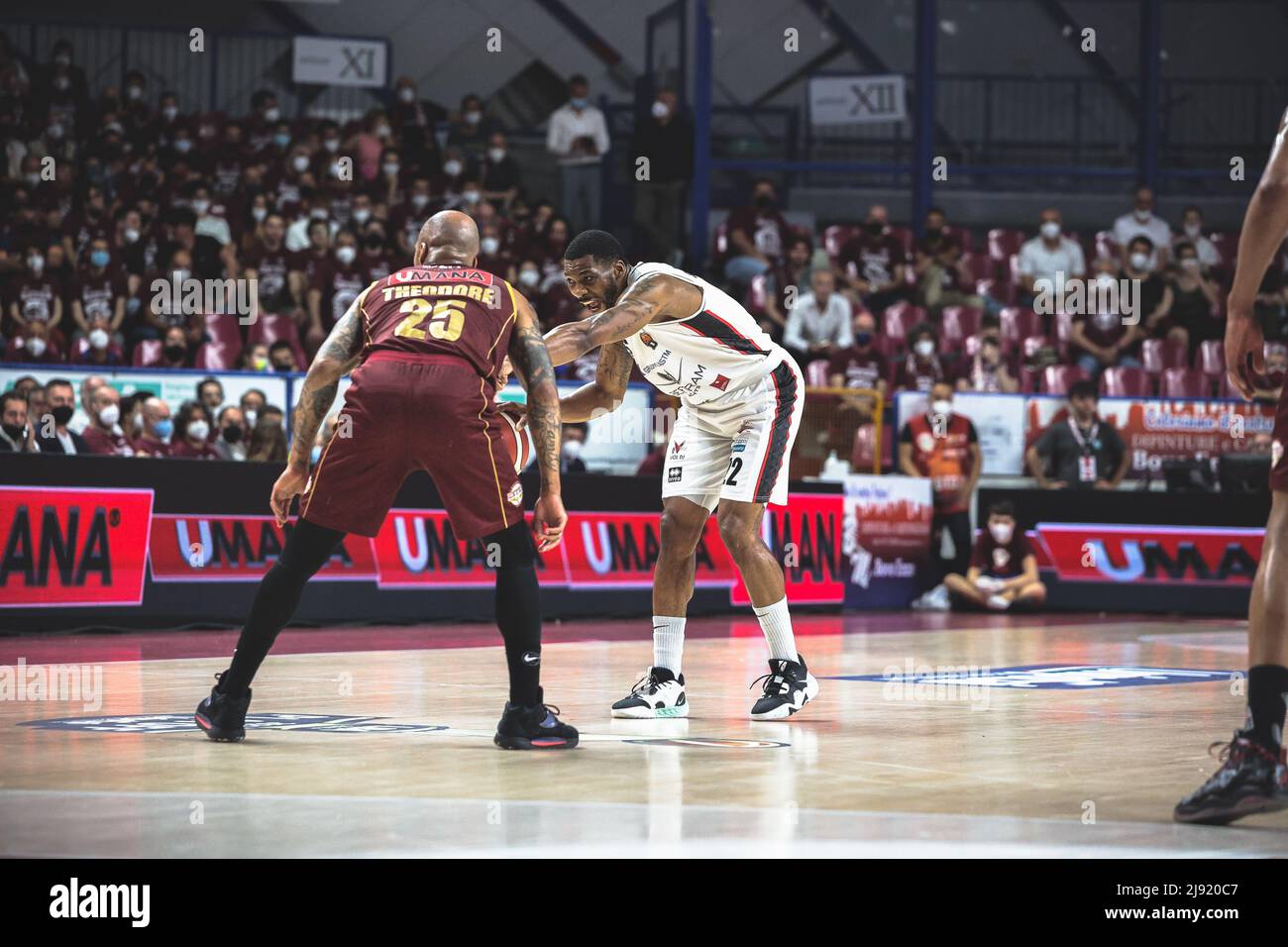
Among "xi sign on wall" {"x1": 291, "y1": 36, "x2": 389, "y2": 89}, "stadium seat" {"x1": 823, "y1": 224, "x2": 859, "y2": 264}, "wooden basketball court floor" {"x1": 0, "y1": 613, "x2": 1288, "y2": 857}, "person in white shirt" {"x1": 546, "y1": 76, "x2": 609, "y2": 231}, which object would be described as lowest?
"wooden basketball court floor" {"x1": 0, "y1": 613, "x2": 1288, "y2": 857}

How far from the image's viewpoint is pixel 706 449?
8.17 m

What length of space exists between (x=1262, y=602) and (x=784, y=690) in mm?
3173

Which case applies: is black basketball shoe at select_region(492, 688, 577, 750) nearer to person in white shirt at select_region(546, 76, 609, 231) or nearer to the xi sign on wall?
person in white shirt at select_region(546, 76, 609, 231)

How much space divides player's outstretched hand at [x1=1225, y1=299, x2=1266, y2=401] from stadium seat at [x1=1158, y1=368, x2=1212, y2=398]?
15495 millimetres

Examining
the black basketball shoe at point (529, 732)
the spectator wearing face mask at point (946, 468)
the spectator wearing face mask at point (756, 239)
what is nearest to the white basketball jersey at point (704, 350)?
the black basketball shoe at point (529, 732)

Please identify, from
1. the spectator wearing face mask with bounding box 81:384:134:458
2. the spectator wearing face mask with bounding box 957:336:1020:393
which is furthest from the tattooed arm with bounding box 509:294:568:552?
the spectator wearing face mask with bounding box 957:336:1020:393

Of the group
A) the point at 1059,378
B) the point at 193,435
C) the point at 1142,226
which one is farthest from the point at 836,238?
the point at 193,435

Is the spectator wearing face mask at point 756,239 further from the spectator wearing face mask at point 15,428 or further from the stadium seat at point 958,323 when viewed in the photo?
the spectator wearing face mask at point 15,428

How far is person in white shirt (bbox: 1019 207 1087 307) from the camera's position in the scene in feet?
71.4

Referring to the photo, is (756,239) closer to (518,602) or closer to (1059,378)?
(1059,378)

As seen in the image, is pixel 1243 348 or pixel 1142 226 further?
pixel 1142 226

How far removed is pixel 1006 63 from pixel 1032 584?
13.0 m

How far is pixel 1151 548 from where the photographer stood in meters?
17.9
